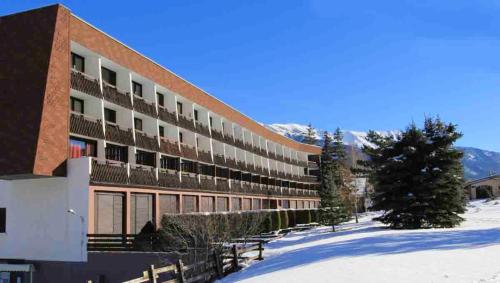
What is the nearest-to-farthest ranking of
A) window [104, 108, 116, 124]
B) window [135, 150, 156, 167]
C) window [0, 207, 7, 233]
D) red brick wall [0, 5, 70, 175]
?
red brick wall [0, 5, 70, 175]
window [0, 207, 7, 233]
window [104, 108, 116, 124]
window [135, 150, 156, 167]

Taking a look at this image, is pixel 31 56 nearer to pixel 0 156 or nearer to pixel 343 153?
pixel 0 156

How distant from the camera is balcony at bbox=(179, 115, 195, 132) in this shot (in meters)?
41.5

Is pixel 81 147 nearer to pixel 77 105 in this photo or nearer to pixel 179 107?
pixel 77 105

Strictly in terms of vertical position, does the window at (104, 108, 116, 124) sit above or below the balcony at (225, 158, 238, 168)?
above

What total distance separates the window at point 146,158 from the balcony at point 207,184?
22.0 ft

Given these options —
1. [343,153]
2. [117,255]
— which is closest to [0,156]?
[117,255]

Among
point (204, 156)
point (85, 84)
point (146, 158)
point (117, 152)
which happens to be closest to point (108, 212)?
point (117, 152)

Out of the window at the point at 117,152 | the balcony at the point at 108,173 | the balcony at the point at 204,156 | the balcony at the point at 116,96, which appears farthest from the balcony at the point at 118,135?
the balcony at the point at 204,156

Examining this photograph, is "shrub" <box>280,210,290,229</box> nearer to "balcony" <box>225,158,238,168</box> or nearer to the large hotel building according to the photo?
"balcony" <box>225,158,238,168</box>

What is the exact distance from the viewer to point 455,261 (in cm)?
1505

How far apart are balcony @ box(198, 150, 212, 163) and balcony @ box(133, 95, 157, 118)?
8.60 m

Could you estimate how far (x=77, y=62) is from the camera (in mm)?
29984

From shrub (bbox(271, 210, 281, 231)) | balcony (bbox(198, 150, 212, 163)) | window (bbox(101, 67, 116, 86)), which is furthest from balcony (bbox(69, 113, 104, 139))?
shrub (bbox(271, 210, 281, 231))

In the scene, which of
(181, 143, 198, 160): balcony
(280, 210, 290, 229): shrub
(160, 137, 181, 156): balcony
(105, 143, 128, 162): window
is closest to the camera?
(105, 143, 128, 162): window
